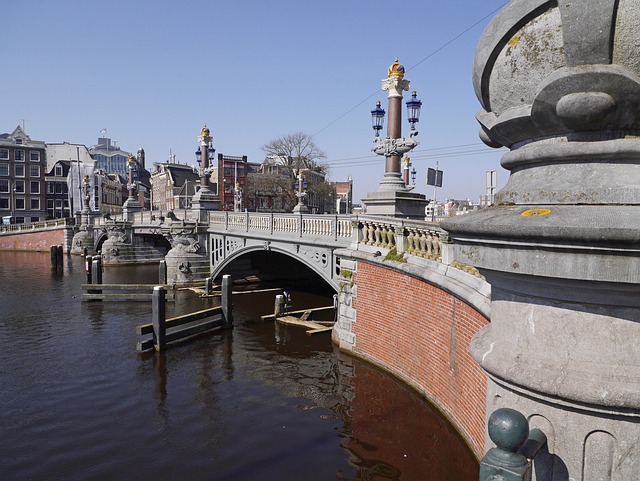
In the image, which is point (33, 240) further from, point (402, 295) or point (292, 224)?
point (402, 295)

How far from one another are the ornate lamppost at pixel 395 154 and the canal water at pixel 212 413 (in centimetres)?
468

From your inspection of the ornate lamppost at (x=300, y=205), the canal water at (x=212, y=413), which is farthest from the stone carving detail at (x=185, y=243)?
the canal water at (x=212, y=413)

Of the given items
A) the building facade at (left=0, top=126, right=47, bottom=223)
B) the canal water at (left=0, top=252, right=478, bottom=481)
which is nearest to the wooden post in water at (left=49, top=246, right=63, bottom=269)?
the canal water at (left=0, top=252, right=478, bottom=481)

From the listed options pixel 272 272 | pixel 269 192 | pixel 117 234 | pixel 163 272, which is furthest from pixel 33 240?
pixel 272 272

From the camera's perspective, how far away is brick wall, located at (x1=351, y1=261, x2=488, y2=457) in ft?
26.8

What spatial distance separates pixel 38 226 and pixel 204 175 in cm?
3309

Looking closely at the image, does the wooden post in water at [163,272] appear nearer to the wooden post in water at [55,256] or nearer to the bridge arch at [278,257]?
the bridge arch at [278,257]

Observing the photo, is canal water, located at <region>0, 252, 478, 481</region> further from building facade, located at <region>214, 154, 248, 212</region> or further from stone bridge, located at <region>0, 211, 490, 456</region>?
building facade, located at <region>214, 154, 248, 212</region>

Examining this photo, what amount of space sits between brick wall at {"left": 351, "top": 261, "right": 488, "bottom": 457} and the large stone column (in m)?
5.39

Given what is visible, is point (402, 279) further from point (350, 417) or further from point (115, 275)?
point (115, 275)

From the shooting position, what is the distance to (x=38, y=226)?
5025 centimetres

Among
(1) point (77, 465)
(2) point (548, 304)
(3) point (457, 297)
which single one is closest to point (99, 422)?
(1) point (77, 465)

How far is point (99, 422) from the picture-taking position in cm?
1063

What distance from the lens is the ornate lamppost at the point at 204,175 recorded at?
2655 centimetres
